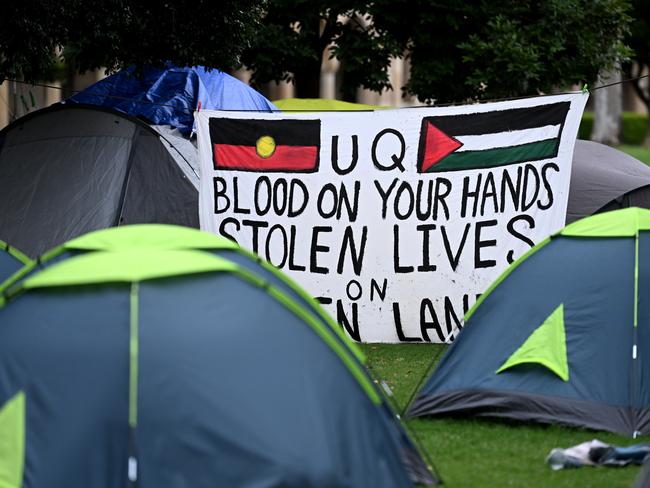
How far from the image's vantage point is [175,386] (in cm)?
548

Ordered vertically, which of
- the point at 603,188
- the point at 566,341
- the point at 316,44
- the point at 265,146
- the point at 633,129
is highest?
the point at 316,44

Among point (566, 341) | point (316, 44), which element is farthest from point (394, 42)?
point (566, 341)

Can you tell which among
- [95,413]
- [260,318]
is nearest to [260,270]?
[260,318]

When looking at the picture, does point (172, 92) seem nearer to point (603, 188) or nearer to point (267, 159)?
point (267, 159)

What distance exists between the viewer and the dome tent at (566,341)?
25.2 feet

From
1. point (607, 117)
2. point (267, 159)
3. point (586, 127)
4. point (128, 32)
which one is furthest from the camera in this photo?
point (586, 127)

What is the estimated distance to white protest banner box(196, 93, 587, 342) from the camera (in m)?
10.6

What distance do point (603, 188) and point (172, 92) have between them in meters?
4.52

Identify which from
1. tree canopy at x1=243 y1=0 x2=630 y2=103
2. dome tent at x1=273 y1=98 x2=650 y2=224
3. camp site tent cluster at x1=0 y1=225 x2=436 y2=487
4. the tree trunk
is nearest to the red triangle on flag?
dome tent at x1=273 y1=98 x2=650 y2=224

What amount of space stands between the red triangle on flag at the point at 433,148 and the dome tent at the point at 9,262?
11.8 feet

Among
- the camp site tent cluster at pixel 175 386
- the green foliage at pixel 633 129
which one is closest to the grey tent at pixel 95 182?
the camp site tent cluster at pixel 175 386

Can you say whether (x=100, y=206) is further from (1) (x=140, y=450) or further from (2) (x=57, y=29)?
(1) (x=140, y=450)

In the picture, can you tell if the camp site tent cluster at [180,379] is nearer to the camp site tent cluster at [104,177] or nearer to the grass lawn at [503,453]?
the grass lawn at [503,453]

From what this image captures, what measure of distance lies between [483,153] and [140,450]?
6.00 metres
